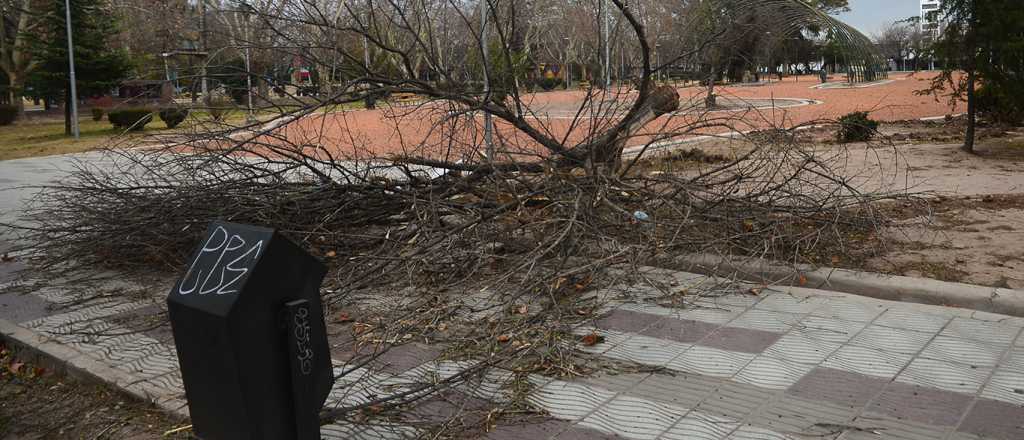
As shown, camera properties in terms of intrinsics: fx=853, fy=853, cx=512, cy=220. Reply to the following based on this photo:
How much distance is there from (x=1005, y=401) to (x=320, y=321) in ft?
10.7

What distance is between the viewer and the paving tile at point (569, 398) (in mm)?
4121

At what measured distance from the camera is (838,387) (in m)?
4.33

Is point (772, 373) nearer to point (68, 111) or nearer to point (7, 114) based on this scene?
point (68, 111)

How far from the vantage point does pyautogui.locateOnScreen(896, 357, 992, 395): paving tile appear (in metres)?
4.31

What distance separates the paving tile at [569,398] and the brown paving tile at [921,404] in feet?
4.25

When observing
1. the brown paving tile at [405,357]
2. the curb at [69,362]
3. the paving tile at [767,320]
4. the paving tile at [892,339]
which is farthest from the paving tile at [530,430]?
the paving tile at [892,339]

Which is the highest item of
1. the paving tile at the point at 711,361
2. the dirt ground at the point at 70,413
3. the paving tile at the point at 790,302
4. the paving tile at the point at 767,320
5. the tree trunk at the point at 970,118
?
the tree trunk at the point at 970,118

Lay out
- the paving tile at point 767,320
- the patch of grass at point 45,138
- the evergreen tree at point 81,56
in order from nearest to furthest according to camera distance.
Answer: the paving tile at point 767,320 → the patch of grass at point 45,138 → the evergreen tree at point 81,56

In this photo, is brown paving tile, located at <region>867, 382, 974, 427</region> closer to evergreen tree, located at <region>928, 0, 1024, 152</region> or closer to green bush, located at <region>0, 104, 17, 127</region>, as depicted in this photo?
evergreen tree, located at <region>928, 0, 1024, 152</region>

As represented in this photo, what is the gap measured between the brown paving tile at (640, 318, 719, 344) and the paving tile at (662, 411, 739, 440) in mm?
1172

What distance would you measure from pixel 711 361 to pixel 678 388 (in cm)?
48

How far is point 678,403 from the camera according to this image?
420 cm

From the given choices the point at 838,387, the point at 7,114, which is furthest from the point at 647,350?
the point at 7,114

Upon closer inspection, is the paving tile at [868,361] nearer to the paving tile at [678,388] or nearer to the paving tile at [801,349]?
the paving tile at [801,349]
